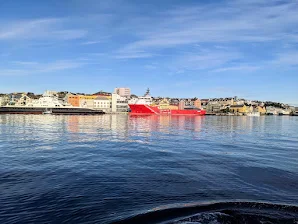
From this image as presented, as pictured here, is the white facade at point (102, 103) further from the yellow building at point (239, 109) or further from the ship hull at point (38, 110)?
the yellow building at point (239, 109)

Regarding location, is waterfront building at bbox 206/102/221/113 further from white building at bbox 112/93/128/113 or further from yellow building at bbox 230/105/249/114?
white building at bbox 112/93/128/113

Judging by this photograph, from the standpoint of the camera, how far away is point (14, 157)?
1431 centimetres

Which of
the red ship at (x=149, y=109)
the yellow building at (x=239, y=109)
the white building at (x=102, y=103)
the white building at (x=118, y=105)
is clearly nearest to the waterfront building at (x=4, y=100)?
the white building at (x=102, y=103)

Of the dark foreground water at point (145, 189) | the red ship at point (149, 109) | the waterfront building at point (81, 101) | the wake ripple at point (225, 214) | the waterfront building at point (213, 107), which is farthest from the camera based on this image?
the waterfront building at point (213, 107)

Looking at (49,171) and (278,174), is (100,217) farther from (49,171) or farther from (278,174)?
(278,174)

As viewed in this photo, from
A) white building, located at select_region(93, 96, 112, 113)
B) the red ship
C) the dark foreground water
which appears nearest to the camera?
the dark foreground water

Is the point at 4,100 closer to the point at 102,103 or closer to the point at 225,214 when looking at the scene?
the point at 102,103

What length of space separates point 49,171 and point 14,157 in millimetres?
4172

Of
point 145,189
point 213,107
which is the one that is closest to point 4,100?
point 213,107

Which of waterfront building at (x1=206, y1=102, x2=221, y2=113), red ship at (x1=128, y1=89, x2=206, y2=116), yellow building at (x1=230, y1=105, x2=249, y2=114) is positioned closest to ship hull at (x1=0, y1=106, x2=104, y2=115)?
red ship at (x1=128, y1=89, x2=206, y2=116)

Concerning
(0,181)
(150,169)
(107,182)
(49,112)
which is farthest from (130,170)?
(49,112)

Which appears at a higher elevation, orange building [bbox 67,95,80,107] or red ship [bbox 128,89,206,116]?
orange building [bbox 67,95,80,107]

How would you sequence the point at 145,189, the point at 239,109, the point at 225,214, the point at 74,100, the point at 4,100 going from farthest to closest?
the point at 239,109 → the point at 74,100 → the point at 4,100 → the point at 145,189 → the point at 225,214

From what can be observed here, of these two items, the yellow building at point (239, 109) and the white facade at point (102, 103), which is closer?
the white facade at point (102, 103)
